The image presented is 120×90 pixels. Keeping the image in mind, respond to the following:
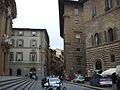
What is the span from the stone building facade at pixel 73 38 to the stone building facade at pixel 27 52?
7.68 metres

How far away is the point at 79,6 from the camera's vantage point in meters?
52.4

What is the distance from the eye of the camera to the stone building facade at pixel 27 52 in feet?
172

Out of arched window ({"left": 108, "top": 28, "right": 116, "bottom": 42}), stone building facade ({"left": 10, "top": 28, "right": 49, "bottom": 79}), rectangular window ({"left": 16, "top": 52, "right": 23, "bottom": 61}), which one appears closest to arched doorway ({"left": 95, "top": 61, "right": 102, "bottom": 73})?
arched window ({"left": 108, "top": 28, "right": 116, "bottom": 42})

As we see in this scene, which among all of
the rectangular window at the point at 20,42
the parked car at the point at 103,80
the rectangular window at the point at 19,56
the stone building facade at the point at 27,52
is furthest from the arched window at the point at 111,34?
the rectangular window at the point at 20,42

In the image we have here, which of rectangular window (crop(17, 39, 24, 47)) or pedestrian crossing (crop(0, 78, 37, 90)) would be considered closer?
pedestrian crossing (crop(0, 78, 37, 90))

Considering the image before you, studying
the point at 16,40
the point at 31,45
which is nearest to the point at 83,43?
the point at 31,45

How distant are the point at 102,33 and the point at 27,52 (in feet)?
87.3

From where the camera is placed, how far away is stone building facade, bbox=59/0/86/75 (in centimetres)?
4903

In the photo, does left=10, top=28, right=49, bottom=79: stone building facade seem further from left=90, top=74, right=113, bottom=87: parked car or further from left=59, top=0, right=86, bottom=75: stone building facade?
left=90, top=74, right=113, bottom=87: parked car

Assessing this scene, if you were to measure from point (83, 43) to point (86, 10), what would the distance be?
15000mm

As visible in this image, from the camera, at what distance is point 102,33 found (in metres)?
32.4

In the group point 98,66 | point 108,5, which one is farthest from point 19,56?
point 108,5

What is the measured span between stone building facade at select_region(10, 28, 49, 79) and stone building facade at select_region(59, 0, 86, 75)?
7683 mm

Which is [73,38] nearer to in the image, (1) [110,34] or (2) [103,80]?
(1) [110,34]
